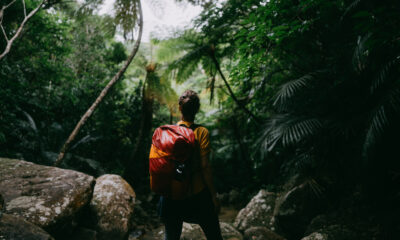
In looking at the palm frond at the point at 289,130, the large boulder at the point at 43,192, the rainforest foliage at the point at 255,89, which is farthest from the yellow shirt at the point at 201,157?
the palm frond at the point at 289,130

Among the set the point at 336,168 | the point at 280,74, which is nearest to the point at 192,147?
the point at 336,168

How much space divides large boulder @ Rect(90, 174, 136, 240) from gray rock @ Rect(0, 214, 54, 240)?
1.22 metres

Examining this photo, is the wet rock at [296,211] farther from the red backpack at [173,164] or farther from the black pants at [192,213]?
the red backpack at [173,164]

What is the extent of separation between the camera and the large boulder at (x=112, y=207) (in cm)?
257

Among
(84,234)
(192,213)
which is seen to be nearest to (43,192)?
(84,234)

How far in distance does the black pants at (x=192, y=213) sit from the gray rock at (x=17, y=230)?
2.86 feet

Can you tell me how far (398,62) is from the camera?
197 centimetres

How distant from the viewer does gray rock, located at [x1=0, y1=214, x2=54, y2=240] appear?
4.30 ft

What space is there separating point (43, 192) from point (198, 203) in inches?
71.8

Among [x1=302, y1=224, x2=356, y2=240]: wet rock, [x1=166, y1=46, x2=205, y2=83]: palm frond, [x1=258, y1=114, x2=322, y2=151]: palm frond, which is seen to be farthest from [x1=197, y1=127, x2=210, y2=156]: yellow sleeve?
[x1=166, y1=46, x2=205, y2=83]: palm frond

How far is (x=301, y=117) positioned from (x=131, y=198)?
9.27 ft

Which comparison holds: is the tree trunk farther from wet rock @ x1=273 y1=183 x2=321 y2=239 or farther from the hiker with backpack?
the hiker with backpack

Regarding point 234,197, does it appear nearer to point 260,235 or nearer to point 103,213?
point 260,235

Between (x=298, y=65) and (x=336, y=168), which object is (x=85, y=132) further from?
(x=336, y=168)
